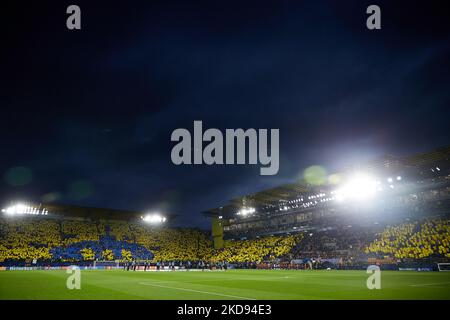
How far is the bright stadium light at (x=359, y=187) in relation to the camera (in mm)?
55531

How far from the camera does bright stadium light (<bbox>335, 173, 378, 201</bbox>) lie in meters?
55.5

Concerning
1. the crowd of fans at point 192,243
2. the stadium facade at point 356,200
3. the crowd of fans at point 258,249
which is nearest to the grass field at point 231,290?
the crowd of fans at point 192,243

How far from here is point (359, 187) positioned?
56.2 m

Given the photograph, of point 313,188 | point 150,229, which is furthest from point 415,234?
point 150,229

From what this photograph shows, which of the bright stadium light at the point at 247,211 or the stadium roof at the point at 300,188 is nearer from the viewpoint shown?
the stadium roof at the point at 300,188

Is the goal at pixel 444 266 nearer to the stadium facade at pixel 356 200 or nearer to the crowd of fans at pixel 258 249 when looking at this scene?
the stadium facade at pixel 356 200

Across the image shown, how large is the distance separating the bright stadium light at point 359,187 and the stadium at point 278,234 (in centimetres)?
18

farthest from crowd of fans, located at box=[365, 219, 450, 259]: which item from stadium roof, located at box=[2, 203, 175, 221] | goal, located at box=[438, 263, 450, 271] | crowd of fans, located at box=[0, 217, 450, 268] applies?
stadium roof, located at box=[2, 203, 175, 221]

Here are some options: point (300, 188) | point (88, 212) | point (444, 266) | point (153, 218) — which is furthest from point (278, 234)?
point (88, 212)

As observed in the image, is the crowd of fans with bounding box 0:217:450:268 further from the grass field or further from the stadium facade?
the grass field

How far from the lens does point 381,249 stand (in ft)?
160

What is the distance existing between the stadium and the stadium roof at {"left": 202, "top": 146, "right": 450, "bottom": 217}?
200 millimetres
